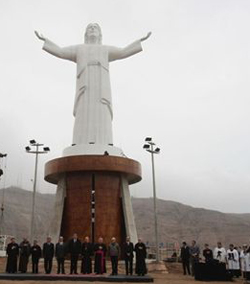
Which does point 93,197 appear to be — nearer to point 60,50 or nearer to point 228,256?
point 228,256

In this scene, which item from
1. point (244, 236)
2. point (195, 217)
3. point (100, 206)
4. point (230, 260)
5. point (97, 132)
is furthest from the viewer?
point (195, 217)

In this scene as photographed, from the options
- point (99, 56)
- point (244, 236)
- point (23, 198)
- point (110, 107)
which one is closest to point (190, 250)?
point (110, 107)

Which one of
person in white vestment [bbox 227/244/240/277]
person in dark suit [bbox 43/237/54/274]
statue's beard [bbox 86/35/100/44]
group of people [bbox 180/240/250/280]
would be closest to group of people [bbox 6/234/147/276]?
person in dark suit [bbox 43/237/54/274]

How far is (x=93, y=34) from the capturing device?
2192cm

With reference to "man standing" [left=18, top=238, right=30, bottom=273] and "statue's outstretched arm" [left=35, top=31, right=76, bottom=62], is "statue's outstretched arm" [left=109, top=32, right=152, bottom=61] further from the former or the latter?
"man standing" [left=18, top=238, right=30, bottom=273]

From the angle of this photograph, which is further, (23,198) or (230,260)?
(23,198)

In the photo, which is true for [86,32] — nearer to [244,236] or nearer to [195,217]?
[244,236]

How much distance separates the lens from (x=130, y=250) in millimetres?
12289

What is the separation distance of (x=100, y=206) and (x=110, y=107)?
5530 mm

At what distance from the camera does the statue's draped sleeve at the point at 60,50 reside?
21.3 meters

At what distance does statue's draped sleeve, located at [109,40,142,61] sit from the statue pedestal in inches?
245

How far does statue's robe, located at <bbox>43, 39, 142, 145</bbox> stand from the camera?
2027cm

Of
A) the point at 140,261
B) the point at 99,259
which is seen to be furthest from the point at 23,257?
the point at 140,261

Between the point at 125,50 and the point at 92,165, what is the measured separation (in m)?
7.20
